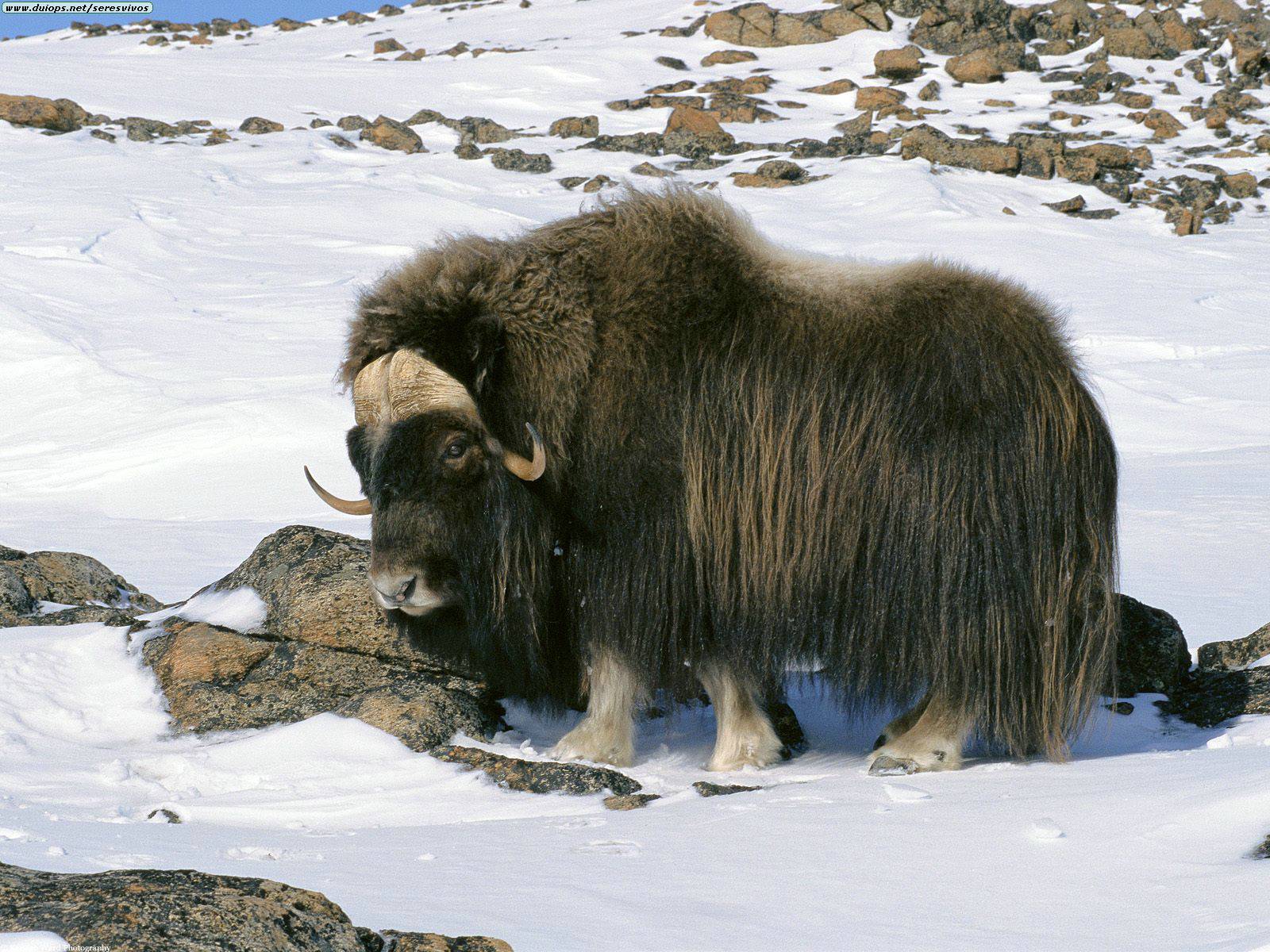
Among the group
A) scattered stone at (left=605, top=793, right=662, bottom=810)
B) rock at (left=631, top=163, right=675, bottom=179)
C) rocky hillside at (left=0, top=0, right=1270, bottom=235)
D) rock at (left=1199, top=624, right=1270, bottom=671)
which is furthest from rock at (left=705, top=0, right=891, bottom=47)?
scattered stone at (left=605, top=793, right=662, bottom=810)

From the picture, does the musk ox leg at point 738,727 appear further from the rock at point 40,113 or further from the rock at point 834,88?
the rock at point 834,88

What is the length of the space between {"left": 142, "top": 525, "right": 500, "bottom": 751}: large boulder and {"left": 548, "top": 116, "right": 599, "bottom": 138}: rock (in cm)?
1902

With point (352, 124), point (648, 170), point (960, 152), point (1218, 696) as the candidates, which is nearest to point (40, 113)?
point (352, 124)

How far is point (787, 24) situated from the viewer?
2923 cm

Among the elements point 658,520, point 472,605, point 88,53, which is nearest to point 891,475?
point 658,520

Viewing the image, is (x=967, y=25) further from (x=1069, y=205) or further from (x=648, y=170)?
(x=648, y=170)

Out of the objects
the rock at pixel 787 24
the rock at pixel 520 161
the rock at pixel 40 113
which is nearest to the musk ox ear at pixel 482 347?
the rock at pixel 520 161

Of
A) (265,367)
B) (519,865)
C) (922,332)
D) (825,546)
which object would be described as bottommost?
(265,367)

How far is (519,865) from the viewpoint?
2.19 meters

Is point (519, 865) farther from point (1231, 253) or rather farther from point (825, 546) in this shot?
point (1231, 253)

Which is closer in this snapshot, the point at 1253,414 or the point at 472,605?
the point at 472,605

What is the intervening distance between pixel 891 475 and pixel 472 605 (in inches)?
40.2

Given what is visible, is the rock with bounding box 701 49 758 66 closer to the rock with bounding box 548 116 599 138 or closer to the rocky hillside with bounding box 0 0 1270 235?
the rocky hillside with bounding box 0 0 1270 235

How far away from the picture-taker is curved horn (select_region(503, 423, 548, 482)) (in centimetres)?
306
